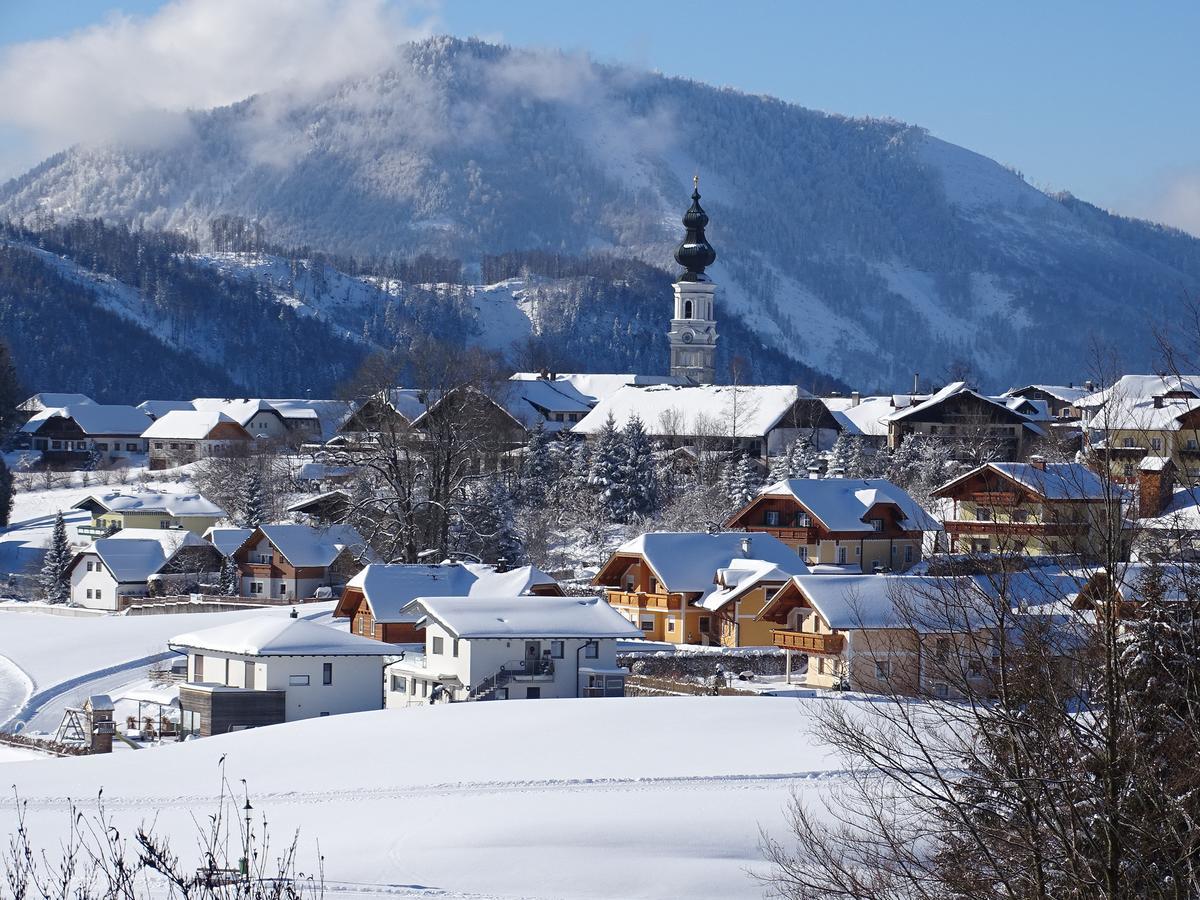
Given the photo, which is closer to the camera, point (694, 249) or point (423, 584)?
point (423, 584)

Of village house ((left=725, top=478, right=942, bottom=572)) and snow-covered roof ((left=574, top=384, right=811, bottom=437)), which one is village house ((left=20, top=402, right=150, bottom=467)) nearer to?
snow-covered roof ((left=574, top=384, right=811, bottom=437))

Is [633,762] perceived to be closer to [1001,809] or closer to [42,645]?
[1001,809]

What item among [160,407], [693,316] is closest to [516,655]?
[693,316]

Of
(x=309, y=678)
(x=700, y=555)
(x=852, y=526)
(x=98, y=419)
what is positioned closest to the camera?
(x=309, y=678)

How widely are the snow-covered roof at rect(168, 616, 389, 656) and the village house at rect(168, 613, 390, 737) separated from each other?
0.02m

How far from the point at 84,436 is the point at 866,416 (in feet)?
148

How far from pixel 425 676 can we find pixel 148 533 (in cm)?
2931

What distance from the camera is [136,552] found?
5969cm

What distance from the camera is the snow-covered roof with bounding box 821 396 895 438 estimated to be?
84.2 m

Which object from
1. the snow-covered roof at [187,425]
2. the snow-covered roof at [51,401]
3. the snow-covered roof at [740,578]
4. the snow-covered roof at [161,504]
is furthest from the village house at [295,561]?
the snow-covered roof at [51,401]

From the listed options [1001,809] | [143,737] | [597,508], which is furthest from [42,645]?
[1001,809]

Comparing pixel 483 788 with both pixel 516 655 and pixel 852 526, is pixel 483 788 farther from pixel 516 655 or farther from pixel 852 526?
pixel 852 526

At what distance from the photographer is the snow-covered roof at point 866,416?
276 feet

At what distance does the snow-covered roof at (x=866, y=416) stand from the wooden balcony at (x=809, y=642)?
4300 cm
